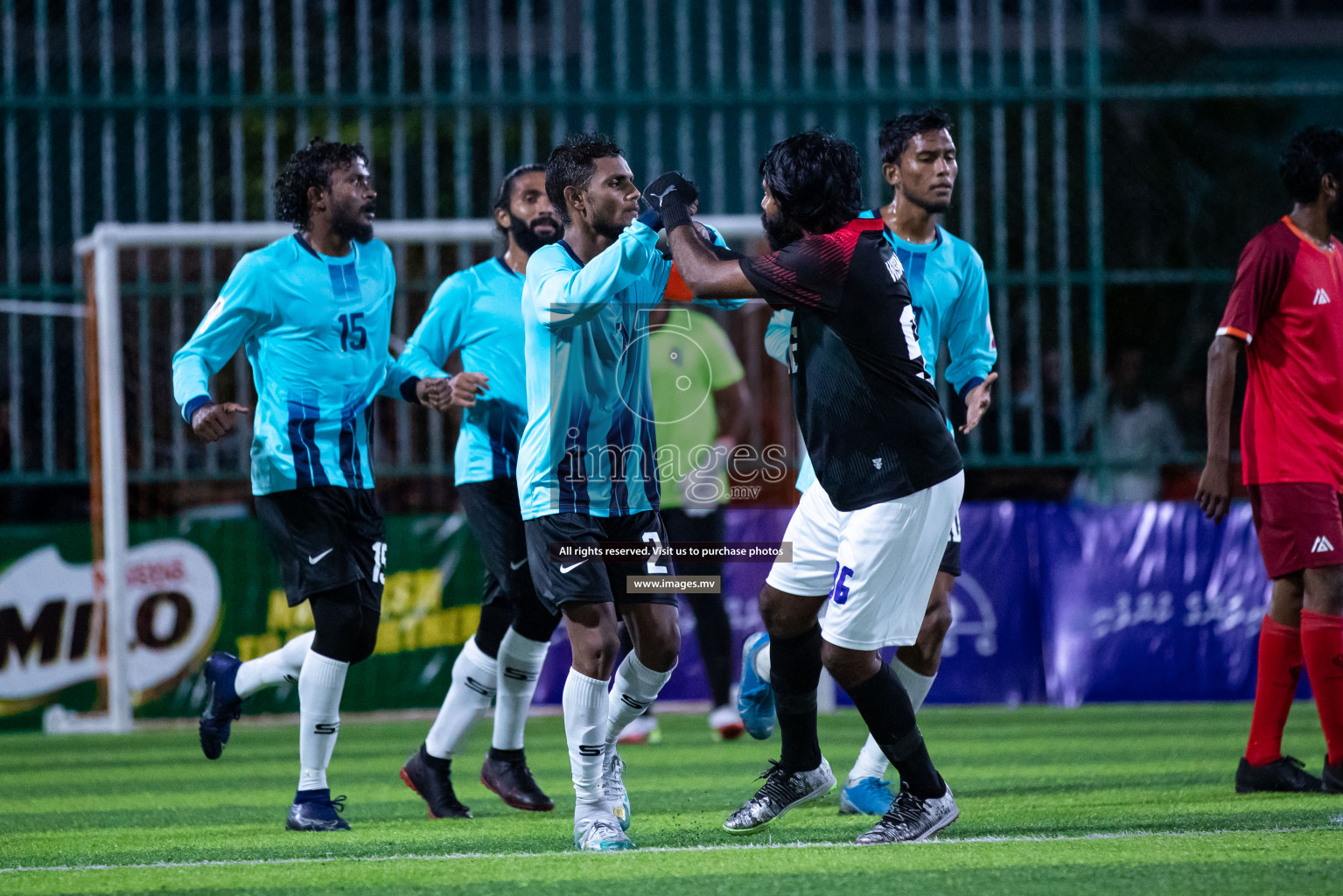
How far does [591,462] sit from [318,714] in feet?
4.50

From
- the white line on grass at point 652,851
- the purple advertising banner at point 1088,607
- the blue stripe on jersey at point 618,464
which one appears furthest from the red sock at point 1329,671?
the purple advertising banner at point 1088,607

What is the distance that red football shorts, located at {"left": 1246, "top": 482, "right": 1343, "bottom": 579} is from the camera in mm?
5535

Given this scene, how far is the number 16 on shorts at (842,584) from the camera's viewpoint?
450 centimetres

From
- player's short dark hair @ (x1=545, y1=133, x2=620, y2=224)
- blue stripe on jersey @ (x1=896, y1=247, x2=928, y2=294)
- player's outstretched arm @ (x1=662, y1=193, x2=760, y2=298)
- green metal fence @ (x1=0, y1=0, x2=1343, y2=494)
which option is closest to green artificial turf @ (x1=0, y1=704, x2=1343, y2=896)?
player's outstretched arm @ (x1=662, y1=193, x2=760, y2=298)

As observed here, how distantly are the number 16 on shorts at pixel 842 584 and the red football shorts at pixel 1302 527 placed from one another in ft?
6.02

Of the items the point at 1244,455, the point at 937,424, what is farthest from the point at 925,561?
the point at 1244,455

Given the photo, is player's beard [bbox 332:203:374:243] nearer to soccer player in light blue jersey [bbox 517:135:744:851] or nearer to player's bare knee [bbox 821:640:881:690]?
soccer player in light blue jersey [bbox 517:135:744:851]

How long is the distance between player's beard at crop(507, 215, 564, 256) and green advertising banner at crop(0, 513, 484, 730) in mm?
3826

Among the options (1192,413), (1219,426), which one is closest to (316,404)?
(1219,426)

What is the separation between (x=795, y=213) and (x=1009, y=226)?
694 cm

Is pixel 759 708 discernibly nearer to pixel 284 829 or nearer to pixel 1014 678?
pixel 284 829

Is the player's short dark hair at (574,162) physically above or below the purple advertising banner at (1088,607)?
above

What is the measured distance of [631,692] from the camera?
16.5 ft

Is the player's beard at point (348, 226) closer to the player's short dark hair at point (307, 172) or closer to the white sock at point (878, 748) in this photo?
the player's short dark hair at point (307, 172)
